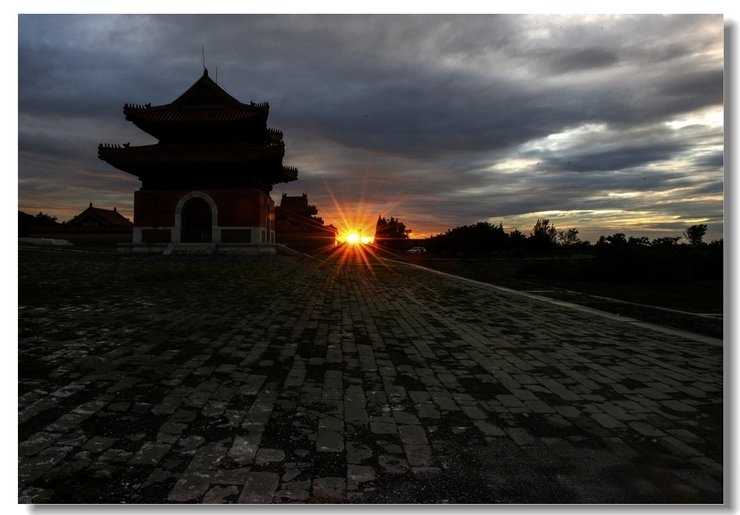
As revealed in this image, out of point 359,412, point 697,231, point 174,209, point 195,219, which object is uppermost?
point 174,209

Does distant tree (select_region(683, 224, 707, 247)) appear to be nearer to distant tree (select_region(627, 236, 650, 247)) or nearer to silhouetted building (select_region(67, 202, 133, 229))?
distant tree (select_region(627, 236, 650, 247))

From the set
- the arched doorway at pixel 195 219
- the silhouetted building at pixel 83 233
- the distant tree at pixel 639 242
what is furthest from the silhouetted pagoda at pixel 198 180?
the distant tree at pixel 639 242

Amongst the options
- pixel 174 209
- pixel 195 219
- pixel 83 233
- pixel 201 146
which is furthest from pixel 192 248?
pixel 83 233

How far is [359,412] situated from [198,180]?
84.2 ft

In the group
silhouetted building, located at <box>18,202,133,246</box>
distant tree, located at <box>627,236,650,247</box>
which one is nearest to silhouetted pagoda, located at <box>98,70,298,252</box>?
silhouetted building, located at <box>18,202,133,246</box>

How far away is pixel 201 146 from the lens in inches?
1010

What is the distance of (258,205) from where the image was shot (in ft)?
84.1

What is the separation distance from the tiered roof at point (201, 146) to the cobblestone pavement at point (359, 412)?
20.2 m

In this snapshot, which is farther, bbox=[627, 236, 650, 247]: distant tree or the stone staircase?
the stone staircase

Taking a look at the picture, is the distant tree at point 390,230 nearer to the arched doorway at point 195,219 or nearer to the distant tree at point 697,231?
the arched doorway at point 195,219

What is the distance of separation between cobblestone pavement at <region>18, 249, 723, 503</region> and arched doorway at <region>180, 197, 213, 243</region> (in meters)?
20.7

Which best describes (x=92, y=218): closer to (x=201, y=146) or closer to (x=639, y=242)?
(x=201, y=146)

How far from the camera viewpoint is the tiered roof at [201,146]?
24.3 metres

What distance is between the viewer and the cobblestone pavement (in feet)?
6.91
